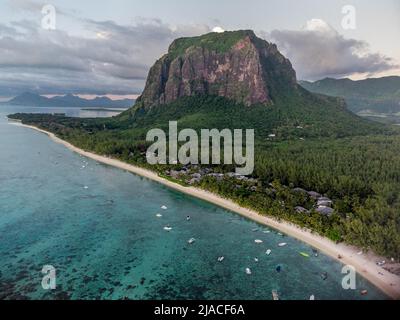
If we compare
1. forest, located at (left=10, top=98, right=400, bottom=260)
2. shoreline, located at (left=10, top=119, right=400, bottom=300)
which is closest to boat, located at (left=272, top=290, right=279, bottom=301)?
shoreline, located at (left=10, top=119, right=400, bottom=300)

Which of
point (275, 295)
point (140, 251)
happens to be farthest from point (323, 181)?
point (140, 251)

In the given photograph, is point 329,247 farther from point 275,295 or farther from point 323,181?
point 323,181

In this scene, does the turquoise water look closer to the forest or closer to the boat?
the boat

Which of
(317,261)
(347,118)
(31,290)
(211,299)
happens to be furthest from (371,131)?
(31,290)

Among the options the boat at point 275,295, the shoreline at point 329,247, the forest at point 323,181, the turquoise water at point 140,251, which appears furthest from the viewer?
the forest at point 323,181

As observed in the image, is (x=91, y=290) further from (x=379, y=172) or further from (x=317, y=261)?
(x=379, y=172)

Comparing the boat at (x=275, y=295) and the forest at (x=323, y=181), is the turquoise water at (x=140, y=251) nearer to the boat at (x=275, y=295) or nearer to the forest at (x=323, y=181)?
the boat at (x=275, y=295)

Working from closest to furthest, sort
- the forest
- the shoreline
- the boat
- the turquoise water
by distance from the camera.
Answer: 1. the boat
2. the turquoise water
3. the shoreline
4. the forest

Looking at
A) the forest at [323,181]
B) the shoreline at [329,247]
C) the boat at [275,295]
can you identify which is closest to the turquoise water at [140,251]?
the boat at [275,295]

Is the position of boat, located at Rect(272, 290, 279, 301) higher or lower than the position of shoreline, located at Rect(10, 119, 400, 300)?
lower
